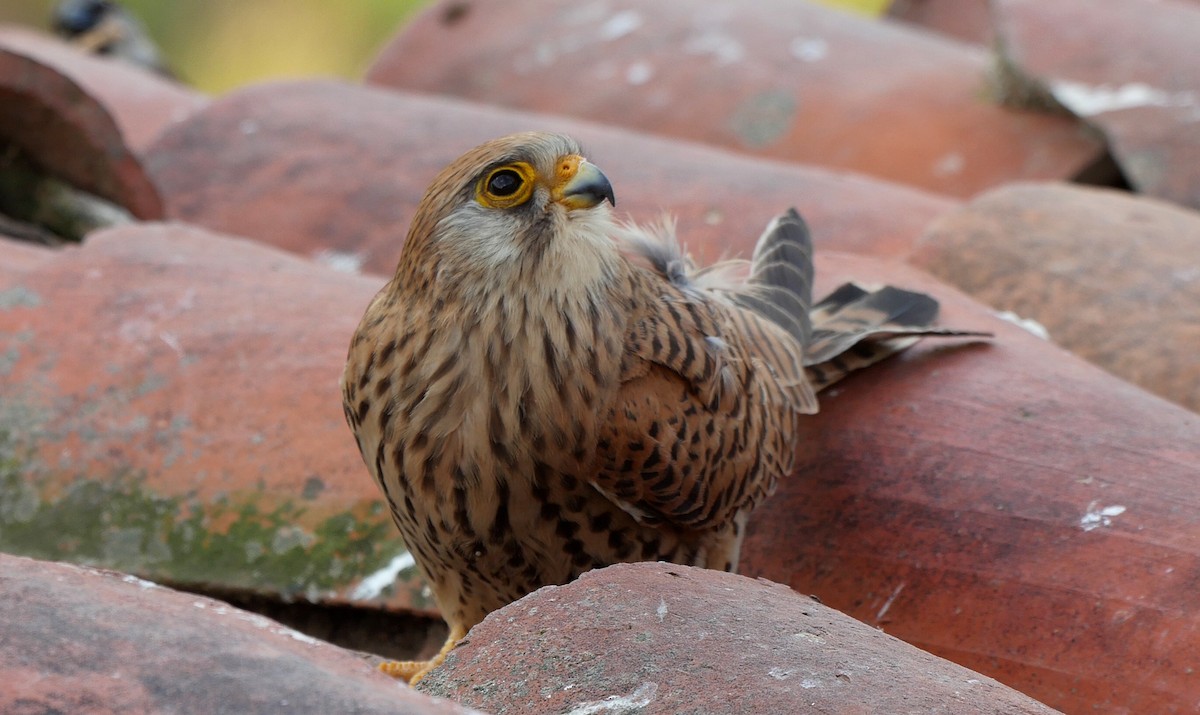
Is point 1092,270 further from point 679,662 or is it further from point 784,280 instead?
point 679,662

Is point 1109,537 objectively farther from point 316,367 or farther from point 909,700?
point 316,367

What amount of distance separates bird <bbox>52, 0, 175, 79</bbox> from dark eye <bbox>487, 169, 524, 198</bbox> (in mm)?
6374

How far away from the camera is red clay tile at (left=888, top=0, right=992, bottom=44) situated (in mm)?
8008

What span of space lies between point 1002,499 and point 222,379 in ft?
5.01

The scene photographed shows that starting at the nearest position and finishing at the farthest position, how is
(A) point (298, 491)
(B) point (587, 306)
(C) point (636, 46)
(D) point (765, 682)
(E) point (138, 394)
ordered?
1. (D) point (765, 682)
2. (B) point (587, 306)
3. (A) point (298, 491)
4. (E) point (138, 394)
5. (C) point (636, 46)

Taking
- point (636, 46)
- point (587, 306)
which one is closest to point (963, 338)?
point (587, 306)

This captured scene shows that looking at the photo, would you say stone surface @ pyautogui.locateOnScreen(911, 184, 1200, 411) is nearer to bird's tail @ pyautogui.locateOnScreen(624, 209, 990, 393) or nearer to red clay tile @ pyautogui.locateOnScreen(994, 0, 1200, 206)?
bird's tail @ pyautogui.locateOnScreen(624, 209, 990, 393)

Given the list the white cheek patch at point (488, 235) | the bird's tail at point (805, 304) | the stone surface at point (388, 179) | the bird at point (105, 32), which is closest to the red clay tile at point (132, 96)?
the stone surface at point (388, 179)

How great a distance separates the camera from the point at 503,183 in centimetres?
222

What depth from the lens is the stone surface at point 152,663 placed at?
1284 millimetres

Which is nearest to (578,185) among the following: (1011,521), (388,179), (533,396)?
(533,396)

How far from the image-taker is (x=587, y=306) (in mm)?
2273

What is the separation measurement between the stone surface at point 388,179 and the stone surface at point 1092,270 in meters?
0.24

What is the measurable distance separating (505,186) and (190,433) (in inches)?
36.5
